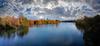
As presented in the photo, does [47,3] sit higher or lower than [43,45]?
higher

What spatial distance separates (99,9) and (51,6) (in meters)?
1.91

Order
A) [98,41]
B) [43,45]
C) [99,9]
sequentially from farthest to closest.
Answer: [99,9] → [43,45] → [98,41]

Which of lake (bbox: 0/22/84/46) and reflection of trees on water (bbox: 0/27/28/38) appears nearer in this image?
lake (bbox: 0/22/84/46)

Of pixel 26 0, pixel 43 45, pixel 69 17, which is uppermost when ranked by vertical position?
pixel 26 0

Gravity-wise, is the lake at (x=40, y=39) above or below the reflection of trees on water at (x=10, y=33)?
below

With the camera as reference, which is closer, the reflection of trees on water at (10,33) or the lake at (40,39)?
the lake at (40,39)

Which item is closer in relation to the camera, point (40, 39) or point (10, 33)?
point (40, 39)

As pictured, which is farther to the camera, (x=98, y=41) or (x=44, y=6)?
(x=44, y=6)

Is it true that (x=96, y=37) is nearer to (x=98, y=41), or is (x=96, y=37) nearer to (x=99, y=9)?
(x=98, y=41)

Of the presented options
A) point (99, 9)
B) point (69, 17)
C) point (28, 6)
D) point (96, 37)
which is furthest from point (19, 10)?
point (96, 37)

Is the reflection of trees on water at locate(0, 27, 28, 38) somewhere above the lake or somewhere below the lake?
above

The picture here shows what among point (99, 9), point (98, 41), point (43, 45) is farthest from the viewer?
point (99, 9)

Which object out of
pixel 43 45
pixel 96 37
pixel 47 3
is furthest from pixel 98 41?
pixel 47 3

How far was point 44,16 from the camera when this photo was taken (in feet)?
34.0
